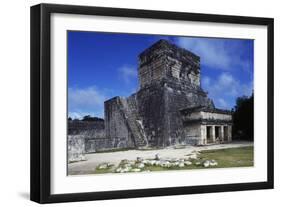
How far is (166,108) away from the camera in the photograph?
8.48 meters

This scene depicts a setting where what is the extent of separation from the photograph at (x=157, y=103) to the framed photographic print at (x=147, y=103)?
0.04ft

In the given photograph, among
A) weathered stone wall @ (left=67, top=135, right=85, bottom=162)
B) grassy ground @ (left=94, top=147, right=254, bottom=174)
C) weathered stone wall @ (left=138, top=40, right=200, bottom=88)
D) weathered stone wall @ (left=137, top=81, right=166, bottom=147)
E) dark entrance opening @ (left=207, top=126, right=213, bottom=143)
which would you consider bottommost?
grassy ground @ (left=94, top=147, right=254, bottom=174)

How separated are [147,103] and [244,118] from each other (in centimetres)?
131

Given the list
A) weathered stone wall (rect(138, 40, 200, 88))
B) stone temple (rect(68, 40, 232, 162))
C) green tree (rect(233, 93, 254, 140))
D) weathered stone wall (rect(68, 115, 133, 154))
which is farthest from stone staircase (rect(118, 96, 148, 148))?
green tree (rect(233, 93, 254, 140))

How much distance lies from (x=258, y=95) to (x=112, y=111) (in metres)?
1.92

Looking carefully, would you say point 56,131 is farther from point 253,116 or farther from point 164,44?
point 253,116

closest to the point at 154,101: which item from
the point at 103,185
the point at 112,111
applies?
the point at 112,111

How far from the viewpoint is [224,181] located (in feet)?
28.7

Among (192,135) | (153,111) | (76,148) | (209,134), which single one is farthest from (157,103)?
(76,148)

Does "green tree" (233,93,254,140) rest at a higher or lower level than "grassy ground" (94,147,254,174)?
higher

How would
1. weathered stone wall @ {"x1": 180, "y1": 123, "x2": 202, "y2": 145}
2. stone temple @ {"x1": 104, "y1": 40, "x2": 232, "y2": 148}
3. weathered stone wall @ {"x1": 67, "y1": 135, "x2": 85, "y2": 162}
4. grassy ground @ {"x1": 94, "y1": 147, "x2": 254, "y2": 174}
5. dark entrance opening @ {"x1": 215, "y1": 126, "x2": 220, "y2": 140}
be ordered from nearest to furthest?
weathered stone wall @ {"x1": 67, "y1": 135, "x2": 85, "y2": 162}
stone temple @ {"x1": 104, "y1": 40, "x2": 232, "y2": 148}
weathered stone wall @ {"x1": 180, "y1": 123, "x2": 202, "y2": 145}
grassy ground @ {"x1": 94, "y1": 147, "x2": 254, "y2": 174}
dark entrance opening @ {"x1": 215, "y1": 126, "x2": 220, "y2": 140}

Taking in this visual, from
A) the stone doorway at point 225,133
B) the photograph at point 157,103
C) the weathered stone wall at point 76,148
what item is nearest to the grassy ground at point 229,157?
the photograph at point 157,103

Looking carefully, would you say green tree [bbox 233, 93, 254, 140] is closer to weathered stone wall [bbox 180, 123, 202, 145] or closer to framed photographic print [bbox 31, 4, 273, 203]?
framed photographic print [bbox 31, 4, 273, 203]

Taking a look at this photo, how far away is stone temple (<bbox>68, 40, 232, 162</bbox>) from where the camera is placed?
8.12 meters
